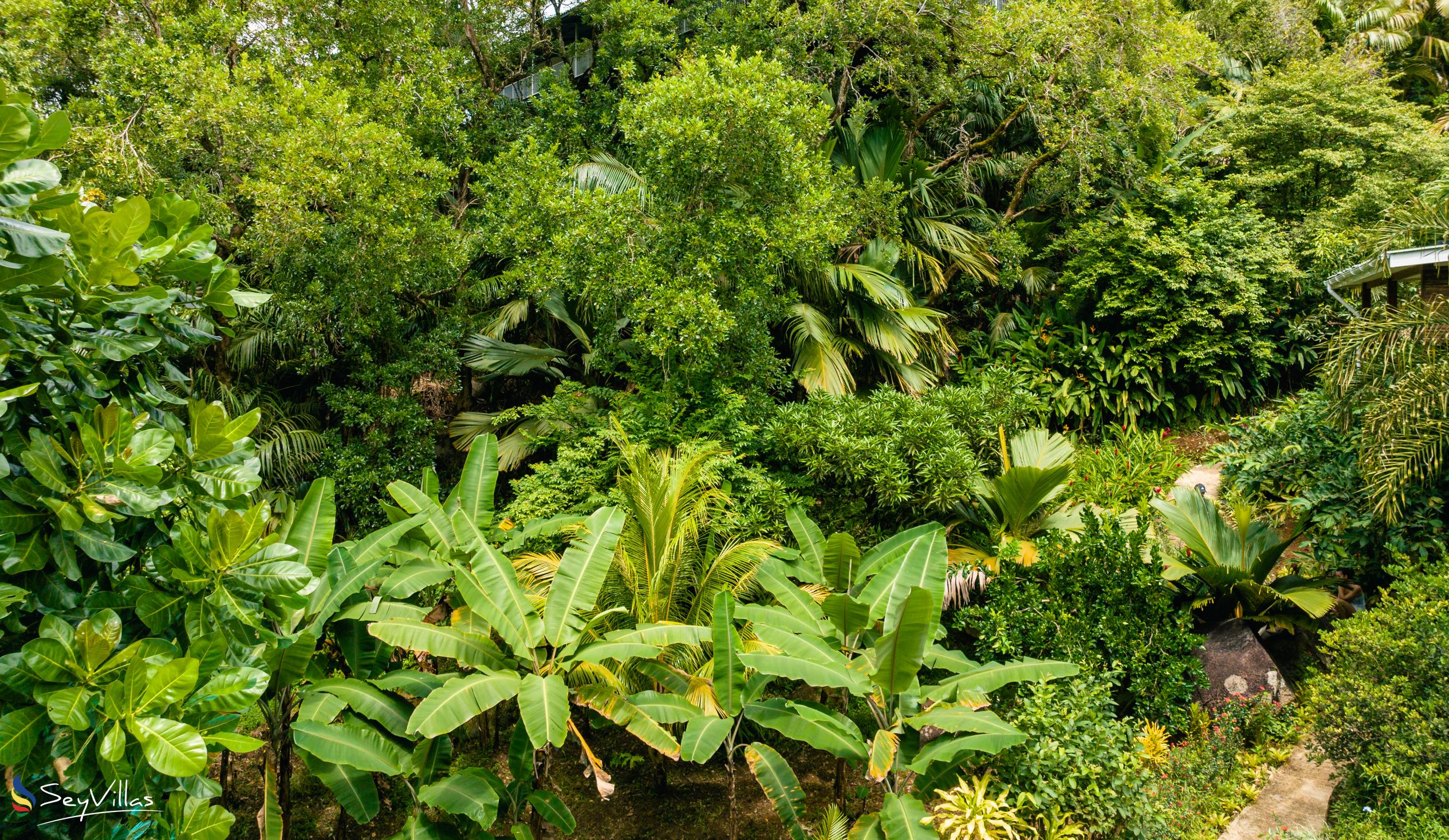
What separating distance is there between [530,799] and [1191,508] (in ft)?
22.0

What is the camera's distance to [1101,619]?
652 centimetres

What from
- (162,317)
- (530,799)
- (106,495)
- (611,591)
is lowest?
(530,799)

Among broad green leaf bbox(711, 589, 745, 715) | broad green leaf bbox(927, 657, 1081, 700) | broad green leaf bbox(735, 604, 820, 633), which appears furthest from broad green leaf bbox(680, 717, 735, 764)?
broad green leaf bbox(927, 657, 1081, 700)

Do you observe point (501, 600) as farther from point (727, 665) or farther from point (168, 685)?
point (168, 685)

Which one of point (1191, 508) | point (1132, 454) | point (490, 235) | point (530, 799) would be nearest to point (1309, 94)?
point (1132, 454)

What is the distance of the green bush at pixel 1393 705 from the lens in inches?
201

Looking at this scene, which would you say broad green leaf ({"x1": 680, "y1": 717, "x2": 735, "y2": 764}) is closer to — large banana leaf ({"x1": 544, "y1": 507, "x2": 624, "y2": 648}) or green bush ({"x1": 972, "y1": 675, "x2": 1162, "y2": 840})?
large banana leaf ({"x1": 544, "y1": 507, "x2": 624, "y2": 648})

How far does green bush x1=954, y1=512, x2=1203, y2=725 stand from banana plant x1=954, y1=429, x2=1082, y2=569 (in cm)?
63

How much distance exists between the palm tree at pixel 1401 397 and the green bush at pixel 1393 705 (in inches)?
45.6

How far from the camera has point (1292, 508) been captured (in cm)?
845

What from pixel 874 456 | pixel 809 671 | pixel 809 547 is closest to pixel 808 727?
pixel 809 671

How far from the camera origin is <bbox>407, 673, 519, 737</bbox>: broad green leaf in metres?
4.42

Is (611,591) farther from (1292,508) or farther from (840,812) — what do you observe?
(1292,508)

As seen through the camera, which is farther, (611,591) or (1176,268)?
(1176,268)
